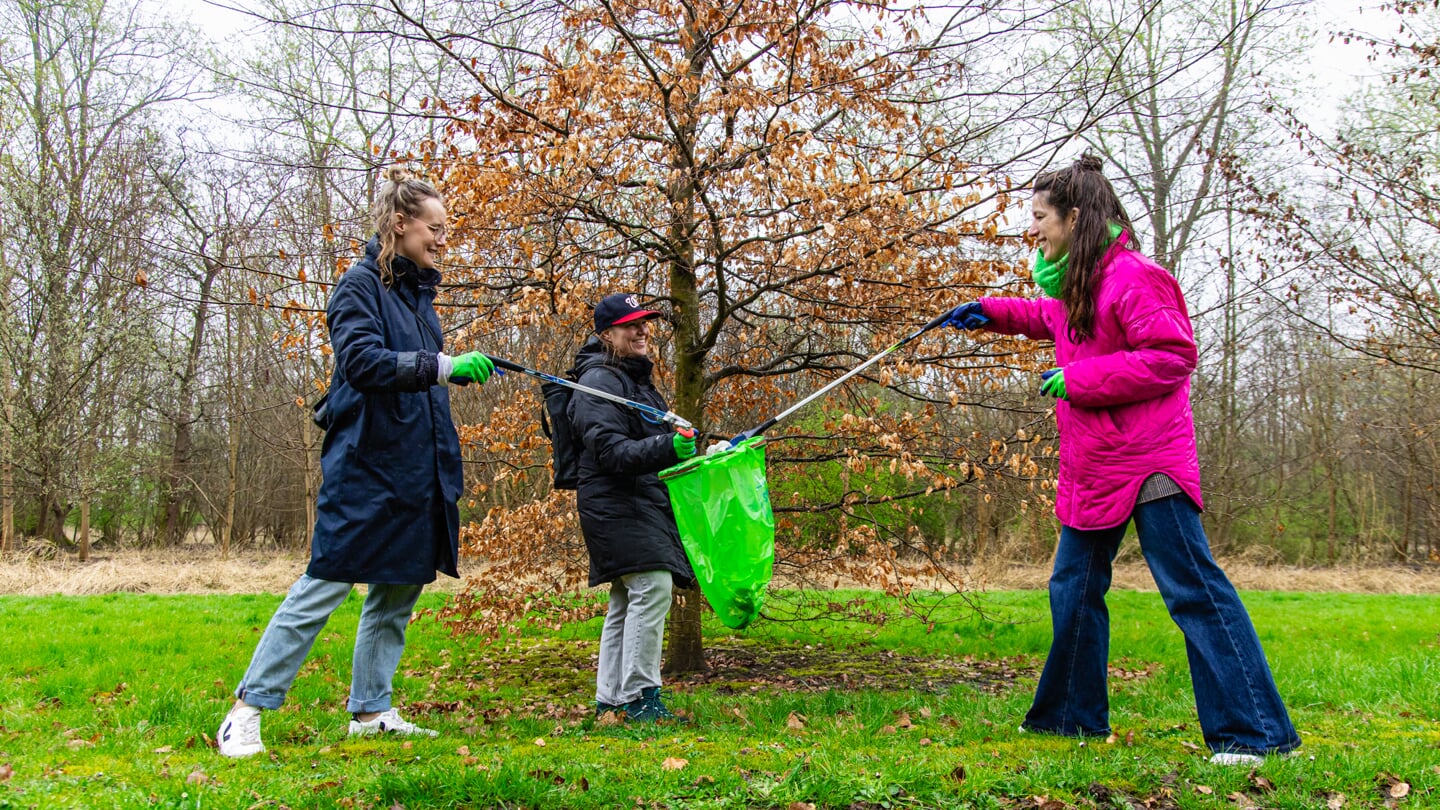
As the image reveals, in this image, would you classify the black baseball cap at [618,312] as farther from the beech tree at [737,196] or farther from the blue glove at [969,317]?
the blue glove at [969,317]

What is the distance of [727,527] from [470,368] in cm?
121

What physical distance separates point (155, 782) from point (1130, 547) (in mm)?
17591

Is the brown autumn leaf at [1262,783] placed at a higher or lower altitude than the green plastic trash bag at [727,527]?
lower

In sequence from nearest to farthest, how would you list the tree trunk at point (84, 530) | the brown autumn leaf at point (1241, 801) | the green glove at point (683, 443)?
the brown autumn leaf at point (1241, 801) → the green glove at point (683, 443) → the tree trunk at point (84, 530)

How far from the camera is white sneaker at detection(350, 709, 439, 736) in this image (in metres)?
3.49

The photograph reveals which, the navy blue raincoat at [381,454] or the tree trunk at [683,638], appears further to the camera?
the tree trunk at [683,638]

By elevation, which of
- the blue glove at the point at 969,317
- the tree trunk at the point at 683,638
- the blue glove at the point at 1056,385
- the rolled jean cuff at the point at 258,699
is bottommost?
the tree trunk at the point at 683,638

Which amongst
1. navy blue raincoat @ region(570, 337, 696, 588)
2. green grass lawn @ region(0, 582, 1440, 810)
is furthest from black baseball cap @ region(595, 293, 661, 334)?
green grass lawn @ region(0, 582, 1440, 810)

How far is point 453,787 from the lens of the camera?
8.37 feet

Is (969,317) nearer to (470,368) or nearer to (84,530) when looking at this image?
(470,368)

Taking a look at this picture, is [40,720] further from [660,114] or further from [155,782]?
[660,114]

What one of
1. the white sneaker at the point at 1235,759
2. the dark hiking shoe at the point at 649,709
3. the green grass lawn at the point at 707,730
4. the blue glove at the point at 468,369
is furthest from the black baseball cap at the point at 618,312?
the white sneaker at the point at 1235,759

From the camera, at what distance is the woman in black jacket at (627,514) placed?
397 centimetres

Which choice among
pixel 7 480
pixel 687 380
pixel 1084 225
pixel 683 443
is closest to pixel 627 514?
pixel 683 443
